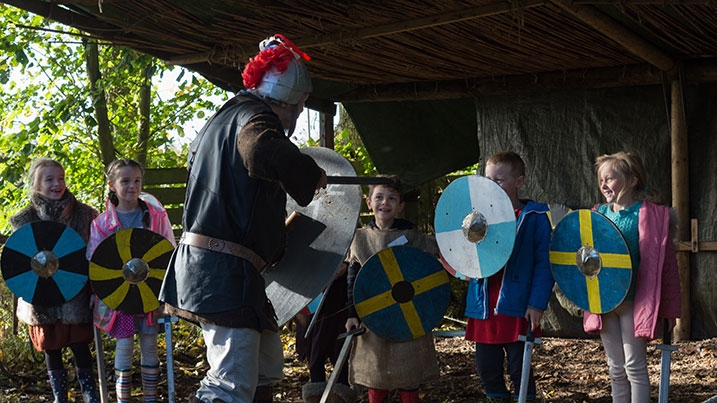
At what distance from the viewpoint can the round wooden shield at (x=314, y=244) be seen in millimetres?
3309

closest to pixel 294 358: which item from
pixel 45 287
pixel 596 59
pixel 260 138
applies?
pixel 45 287

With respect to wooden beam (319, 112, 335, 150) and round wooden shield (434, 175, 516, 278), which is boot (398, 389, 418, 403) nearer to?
round wooden shield (434, 175, 516, 278)

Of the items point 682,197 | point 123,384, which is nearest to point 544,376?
point 682,197

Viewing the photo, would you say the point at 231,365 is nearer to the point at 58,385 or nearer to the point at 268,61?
the point at 268,61

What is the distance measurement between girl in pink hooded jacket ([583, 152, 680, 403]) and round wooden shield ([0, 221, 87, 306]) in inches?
97.2

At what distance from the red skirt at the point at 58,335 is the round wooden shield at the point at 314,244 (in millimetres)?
1632

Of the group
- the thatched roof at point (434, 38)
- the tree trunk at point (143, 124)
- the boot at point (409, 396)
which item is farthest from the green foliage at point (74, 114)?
the boot at point (409, 396)

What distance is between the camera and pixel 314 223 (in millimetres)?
3523

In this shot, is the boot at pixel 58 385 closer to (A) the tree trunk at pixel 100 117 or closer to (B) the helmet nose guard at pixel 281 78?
(B) the helmet nose guard at pixel 281 78

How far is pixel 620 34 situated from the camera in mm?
4633

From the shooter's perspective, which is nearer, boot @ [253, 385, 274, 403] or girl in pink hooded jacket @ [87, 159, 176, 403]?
boot @ [253, 385, 274, 403]

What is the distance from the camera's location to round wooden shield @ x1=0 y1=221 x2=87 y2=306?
176 inches

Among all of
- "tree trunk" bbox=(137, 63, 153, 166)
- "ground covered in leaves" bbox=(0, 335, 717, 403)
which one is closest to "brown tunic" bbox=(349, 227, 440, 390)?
"ground covered in leaves" bbox=(0, 335, 717, 403)

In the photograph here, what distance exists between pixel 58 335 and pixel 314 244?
6.19 feet
